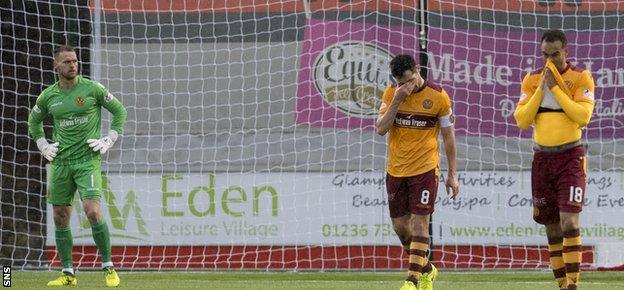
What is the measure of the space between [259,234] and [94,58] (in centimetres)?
278

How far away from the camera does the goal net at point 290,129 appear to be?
14.8 meters

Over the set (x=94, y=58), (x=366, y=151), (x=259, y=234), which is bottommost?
(x=259, y=234)

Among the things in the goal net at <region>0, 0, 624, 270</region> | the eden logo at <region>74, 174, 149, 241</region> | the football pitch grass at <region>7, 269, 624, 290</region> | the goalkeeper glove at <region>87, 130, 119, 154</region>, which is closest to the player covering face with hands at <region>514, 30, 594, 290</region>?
the football pitch grass at <region>7, 269, 624, 290</region>

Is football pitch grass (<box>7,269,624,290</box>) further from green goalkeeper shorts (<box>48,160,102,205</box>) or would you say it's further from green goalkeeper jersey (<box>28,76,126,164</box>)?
green goalkeeper jersey (<box>28,76,126,164</box>)

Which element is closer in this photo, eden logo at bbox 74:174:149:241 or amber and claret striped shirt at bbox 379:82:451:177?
amber and claret striped shirt at bbox 379:82:451:177

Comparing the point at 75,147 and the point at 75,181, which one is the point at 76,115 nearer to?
the point at 75,147

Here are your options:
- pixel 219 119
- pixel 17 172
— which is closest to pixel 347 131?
pixel 219 119

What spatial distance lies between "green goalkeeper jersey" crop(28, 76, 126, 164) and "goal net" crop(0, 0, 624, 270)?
292 cm

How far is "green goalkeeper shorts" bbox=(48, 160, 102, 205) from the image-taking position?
11.9 m

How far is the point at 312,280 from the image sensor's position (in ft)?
43.4

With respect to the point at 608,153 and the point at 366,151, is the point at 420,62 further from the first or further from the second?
the point at 608,153

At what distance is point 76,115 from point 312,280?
295cm

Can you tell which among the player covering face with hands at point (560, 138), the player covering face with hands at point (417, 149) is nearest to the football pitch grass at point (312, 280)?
the player covering face with hands at point (417, 149)

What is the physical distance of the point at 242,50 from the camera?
50.4ft
